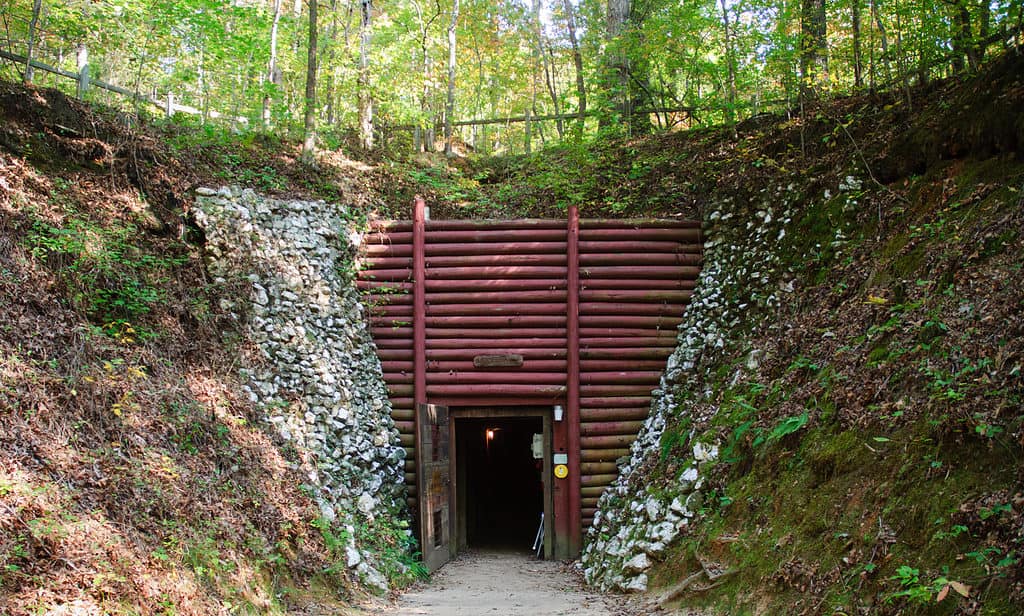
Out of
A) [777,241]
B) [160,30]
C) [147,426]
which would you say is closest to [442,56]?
[160,30]

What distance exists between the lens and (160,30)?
13.2 metres

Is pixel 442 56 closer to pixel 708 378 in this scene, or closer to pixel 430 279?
pixel 430 279

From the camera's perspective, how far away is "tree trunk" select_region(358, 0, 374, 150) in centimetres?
1529

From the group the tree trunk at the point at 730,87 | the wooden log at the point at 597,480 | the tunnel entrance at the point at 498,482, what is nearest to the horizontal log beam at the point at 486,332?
the tunnel entrance at the point at 498,482

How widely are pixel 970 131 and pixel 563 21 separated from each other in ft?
55.8

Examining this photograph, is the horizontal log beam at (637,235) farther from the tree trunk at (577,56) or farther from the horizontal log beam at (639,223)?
the tree trunk at (577,56)

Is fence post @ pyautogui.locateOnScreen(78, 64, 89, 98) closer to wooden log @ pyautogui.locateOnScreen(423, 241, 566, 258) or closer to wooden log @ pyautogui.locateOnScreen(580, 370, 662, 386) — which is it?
wooden log @ pyautogui.locateOnScreen(423, 241, 566, 258)


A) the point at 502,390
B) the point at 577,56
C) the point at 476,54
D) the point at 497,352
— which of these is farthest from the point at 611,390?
the point at 476,54

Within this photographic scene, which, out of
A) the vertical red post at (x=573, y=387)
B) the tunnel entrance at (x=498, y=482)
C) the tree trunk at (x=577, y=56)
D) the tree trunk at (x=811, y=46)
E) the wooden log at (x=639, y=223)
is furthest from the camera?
the tree trunk at (x=577, y=56)

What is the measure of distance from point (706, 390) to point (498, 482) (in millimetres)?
10140

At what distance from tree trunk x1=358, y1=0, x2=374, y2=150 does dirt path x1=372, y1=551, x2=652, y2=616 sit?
358 inches

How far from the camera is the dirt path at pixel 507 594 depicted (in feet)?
23.1

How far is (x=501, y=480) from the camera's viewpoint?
1820 cm

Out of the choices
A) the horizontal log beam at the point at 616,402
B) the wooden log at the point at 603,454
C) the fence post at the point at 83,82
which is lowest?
the wooden log at the point at 603,454
